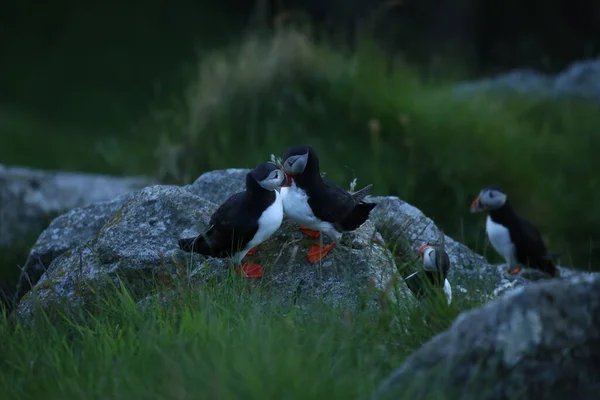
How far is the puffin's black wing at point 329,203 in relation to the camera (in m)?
3.93

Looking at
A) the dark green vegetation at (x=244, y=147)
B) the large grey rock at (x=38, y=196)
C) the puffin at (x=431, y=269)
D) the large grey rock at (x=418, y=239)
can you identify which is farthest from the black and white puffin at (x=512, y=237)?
the large grey rock at (x=38, y=196)

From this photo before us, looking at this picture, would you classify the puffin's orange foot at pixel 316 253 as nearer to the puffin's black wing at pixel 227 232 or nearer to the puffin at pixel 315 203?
the puffin at pixel 315 203

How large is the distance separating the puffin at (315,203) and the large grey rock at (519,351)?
1.24m

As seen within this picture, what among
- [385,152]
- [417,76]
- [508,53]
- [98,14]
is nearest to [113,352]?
[385,152]

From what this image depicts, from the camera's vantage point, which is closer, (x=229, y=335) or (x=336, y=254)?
(x=229, y=335)

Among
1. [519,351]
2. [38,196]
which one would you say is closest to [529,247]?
[519,351]

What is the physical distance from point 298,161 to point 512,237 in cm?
237

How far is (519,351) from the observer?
2680mm

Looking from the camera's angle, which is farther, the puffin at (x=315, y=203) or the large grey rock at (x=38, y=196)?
the large grey rock at (x=38, y=196)

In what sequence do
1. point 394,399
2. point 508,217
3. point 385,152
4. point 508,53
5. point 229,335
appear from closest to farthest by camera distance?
point 394,399 < point 229,335 < point 508,217 < point 385,152 < point 508,53

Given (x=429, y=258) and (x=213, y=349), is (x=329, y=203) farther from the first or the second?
(x=213, y=349)

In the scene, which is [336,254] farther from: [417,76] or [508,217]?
[417,76]

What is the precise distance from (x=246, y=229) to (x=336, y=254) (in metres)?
0.42

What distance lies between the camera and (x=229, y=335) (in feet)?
10.1
